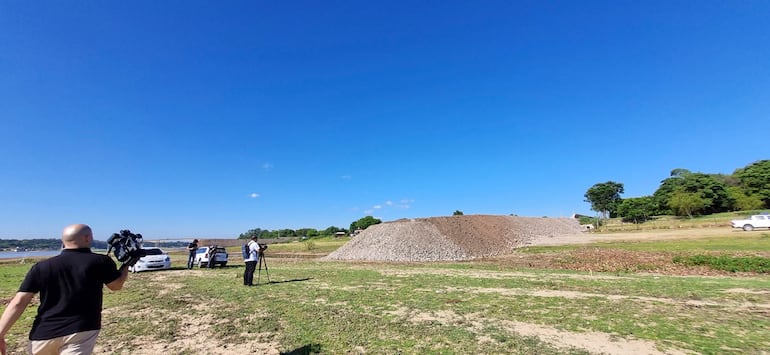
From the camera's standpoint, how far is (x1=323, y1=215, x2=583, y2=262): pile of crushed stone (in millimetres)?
32062

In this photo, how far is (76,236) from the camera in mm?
3619

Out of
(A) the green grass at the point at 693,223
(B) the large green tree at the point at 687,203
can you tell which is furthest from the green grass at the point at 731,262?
(B) the large green tree at the point at 687,203

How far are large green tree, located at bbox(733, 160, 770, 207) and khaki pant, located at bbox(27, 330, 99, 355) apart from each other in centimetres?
10953

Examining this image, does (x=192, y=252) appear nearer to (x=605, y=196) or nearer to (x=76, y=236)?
(x=76, y=236)

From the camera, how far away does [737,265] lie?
17.0 m

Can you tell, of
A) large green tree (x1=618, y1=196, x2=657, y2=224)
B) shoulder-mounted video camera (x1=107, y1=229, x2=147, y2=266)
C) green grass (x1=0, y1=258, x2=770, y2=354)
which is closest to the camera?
shoulder-mounted video camera (x1=107, y1=229, x2=147, y2=266)

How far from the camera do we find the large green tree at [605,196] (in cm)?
11269

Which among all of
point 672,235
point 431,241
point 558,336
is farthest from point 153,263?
point 672,235

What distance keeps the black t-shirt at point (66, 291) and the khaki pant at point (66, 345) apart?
0.16ft

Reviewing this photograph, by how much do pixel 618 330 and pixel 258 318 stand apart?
8.42 meters

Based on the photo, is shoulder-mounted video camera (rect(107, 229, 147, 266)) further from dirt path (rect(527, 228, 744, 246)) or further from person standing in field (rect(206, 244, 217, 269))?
dirt path (rect(527, 228, 744, 246))

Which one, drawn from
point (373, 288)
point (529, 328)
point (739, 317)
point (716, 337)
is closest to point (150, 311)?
point (373, 288)

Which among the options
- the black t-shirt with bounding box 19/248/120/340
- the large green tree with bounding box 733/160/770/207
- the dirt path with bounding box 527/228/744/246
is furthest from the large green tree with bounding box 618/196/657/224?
the black t-shirt with bounding box 19/248/120/340

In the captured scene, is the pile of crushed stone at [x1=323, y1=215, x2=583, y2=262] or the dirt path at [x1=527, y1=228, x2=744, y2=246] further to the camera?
the dirt path at [x1=527, y1=228, x2=744, y2=246]
